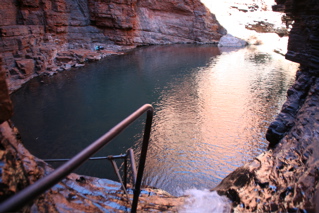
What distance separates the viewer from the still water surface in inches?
185

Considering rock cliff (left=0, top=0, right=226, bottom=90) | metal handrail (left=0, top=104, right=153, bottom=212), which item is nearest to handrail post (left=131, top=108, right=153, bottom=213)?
metal handrail (left=0, top=104, right=153, bottom=212)

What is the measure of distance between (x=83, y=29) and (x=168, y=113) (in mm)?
14434

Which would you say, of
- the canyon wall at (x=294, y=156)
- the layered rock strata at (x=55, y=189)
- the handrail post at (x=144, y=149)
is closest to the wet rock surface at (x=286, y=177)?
the canyon wall at (x=294, y=156)

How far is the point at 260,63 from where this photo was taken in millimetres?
14367

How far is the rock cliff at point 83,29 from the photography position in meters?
10.9

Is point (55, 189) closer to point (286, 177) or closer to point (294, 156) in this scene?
point (286, 177)

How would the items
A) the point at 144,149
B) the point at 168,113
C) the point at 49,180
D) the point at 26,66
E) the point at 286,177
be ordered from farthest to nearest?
1. the point at 26,66
2. the point at 168,113
3. the point at 286,177
4. the point at 144,149
5. the point at 49,180

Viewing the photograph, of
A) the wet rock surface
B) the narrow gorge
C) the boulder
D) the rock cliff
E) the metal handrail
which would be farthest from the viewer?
the rock cliff

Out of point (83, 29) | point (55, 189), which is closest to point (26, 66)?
point (83, 29)

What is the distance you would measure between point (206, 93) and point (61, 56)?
9.87m

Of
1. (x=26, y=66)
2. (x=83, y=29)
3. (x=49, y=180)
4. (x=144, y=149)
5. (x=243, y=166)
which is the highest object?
(x=83, y=29)

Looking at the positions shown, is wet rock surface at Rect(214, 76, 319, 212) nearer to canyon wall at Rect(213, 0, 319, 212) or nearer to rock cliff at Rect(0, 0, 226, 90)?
canyon wall at Rect(213, 0, 319, 212)

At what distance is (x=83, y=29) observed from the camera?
1814 cm

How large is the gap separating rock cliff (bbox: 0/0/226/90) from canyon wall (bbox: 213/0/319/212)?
32.5 feet
